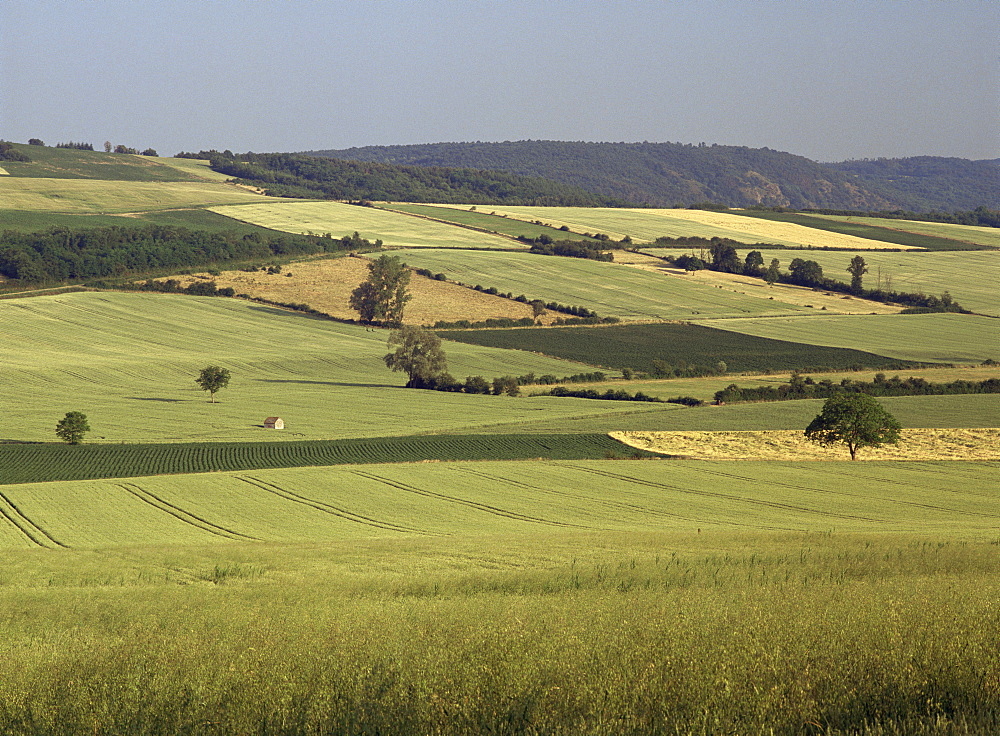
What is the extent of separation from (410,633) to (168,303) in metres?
117

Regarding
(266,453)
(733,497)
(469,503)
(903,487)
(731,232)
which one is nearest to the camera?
(469,503)

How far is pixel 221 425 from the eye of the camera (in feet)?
220

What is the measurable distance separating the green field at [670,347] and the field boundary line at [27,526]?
65.9 meters

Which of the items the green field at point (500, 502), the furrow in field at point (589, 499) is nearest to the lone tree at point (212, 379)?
the green field at point (500, 502)

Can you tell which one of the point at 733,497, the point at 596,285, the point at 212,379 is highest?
the point at 596,285

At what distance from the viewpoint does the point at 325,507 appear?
3922 centimetres

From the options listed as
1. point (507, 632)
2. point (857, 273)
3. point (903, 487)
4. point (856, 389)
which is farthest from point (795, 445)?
point (857, 273)

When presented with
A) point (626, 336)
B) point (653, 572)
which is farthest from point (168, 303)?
point (653, 572)

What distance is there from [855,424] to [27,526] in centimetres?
4247

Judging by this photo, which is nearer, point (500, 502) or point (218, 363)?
point (500, 502)

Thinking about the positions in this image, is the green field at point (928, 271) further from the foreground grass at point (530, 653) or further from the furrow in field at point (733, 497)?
the foreground grass at point (530, 653)

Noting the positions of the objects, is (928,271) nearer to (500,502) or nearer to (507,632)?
(500,502)

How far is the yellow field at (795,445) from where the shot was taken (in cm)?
5481

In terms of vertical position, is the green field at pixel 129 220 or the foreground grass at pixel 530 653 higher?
the green field at pixel 129 220
